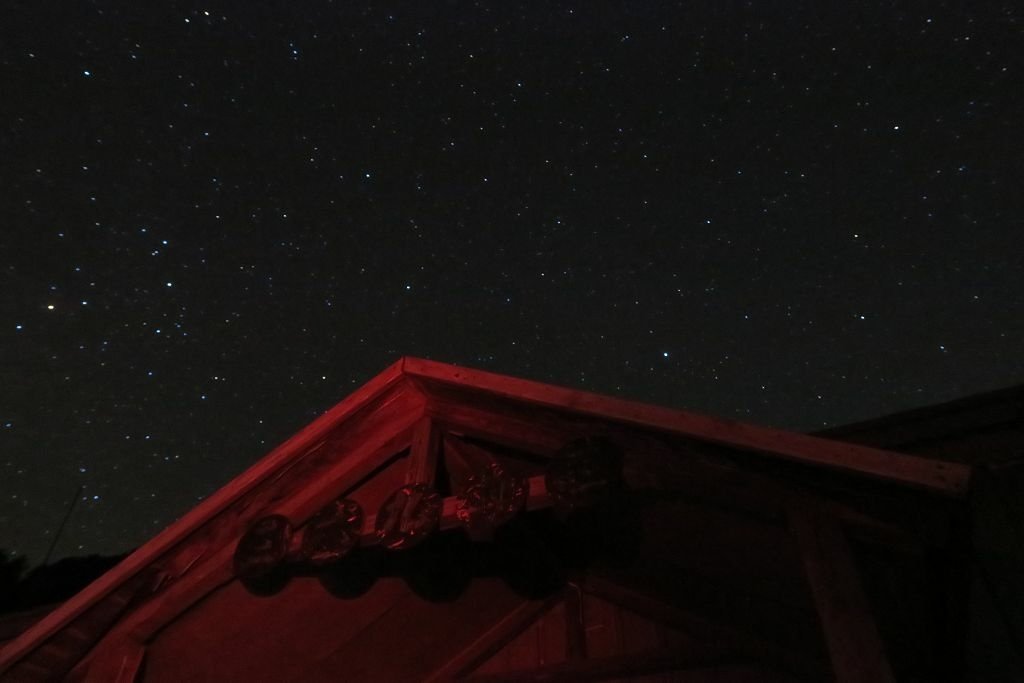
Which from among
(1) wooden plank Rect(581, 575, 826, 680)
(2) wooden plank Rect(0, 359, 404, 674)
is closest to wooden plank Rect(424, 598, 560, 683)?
(1) wooden plank Rect(581, 575, 826, 680)

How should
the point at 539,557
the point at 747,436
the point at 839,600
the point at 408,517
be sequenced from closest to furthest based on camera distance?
1. the point at 839,600
2. the point at 747,436
3. the point at 408,517
4. the point at 539,557

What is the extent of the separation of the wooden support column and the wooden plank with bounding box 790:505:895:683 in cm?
221

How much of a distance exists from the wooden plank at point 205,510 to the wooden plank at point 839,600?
2618mm

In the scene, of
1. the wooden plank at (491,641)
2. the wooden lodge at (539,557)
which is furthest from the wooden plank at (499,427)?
the wooden plank at (491,641)

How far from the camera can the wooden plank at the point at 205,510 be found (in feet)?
14.6

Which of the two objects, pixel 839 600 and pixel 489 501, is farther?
pixel 489 501

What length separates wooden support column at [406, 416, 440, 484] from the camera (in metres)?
4.52

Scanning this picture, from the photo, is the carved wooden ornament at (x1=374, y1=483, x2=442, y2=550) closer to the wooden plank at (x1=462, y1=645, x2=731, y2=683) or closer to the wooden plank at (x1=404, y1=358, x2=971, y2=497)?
the wooden plank at (x1=404, y1=358, x2=971, y2=497)

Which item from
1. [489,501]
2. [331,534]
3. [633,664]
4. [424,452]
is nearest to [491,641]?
[633,664]

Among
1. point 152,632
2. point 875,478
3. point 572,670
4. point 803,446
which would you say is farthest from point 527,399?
point 152,632

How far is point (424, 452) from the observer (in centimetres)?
467

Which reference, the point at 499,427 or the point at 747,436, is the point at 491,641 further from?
the point at 747,436

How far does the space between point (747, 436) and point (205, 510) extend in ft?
11.1

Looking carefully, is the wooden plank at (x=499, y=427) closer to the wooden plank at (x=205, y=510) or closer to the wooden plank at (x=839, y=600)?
the wooden plank at (x=205, y=510)
